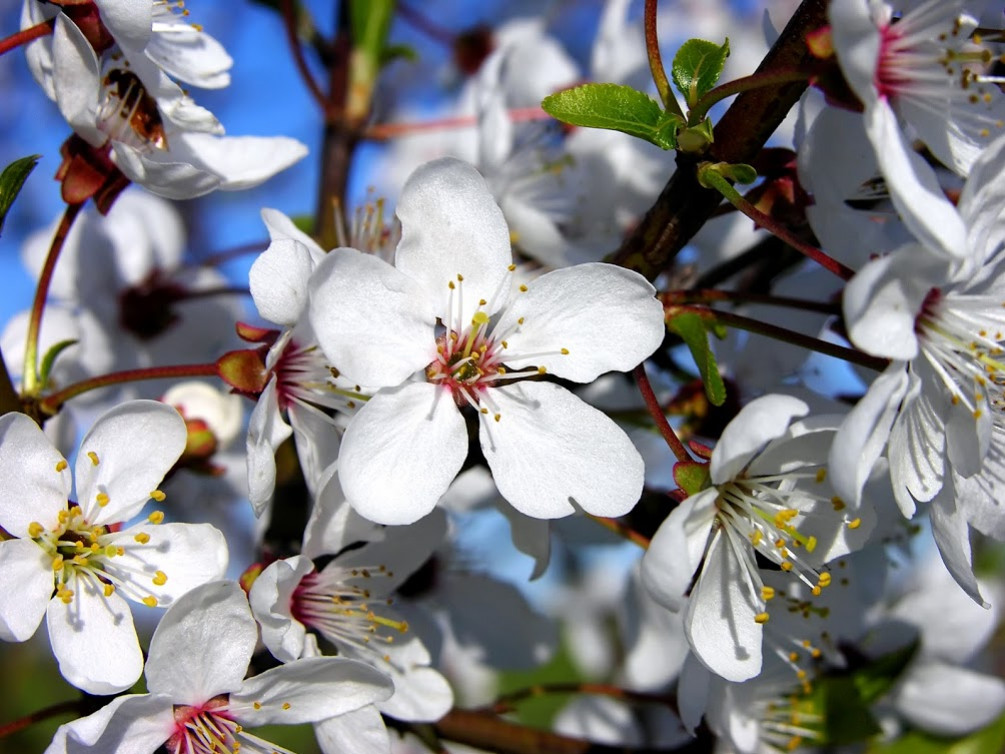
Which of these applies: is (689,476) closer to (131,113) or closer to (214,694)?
(214,694)

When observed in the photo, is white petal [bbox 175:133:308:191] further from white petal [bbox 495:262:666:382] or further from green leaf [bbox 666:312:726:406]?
green leaf [bbox 666:312:726:406]

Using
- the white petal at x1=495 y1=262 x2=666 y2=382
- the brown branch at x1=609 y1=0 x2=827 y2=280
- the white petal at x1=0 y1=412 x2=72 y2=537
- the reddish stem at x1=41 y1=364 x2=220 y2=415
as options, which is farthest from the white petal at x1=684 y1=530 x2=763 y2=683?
the white petal at x1=0 y1=412 x2=72 y2=537

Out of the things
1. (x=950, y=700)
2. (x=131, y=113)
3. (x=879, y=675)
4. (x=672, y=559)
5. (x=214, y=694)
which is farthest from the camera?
(x=950, y=700)

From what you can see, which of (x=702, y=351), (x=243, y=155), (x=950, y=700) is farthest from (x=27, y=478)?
(x=950, y=700)

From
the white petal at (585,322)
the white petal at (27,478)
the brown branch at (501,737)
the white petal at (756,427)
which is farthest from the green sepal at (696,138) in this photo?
the brown branch at (501,737)

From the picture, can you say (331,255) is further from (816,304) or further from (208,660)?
(816,304)

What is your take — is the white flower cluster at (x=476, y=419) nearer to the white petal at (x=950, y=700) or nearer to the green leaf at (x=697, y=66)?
the green leaf at (x=697, y=66)
